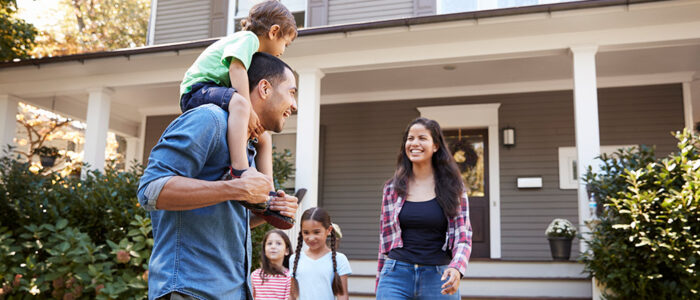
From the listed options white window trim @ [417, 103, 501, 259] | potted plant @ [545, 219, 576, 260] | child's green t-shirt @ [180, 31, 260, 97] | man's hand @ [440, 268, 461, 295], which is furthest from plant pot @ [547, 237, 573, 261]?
child's green t-shirt @ [180, 31, 260, 97]

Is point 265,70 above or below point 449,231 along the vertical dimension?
above

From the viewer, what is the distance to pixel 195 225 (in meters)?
1.30

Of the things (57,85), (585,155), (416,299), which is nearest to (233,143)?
(416,299)

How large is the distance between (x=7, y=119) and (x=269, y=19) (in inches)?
325

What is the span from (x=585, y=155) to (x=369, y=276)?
2.67m

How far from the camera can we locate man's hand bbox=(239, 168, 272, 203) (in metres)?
1.28

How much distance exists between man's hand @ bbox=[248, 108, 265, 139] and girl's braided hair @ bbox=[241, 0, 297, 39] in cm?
44

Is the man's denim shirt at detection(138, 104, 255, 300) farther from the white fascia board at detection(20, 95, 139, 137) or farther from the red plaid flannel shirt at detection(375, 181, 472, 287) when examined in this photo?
the white fascia board at detection(20, 95, 139, 137)

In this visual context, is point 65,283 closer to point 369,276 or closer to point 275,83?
point 369,276

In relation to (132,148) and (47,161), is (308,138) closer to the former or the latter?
(132,148)

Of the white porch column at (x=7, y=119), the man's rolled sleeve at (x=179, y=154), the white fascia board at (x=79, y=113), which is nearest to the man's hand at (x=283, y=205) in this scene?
the man's rolled sleeve at (x=179, y=154)

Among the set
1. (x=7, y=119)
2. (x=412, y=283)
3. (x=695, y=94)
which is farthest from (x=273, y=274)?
(x=695, y=94)

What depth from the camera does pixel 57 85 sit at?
8422 mm

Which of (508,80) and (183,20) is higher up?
(183,20)
